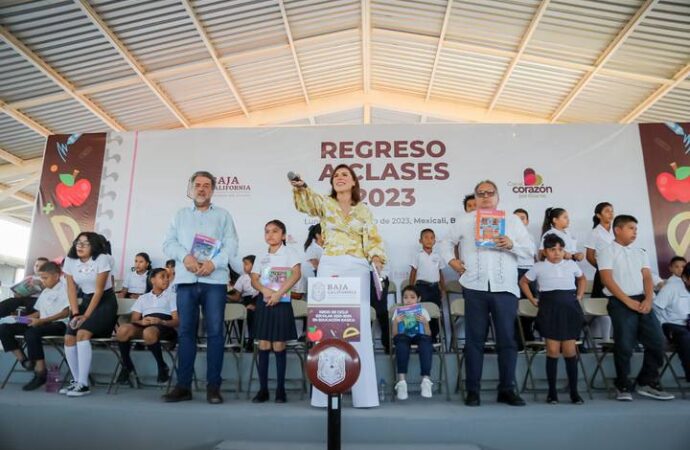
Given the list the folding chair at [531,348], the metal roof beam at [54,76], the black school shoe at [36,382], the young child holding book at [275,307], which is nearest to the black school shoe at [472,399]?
the folding chair at [531,348]

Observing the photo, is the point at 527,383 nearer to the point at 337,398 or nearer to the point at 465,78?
the point at 337,398

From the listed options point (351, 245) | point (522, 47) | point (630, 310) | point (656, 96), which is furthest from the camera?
point (656, 96)

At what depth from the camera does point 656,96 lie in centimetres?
772

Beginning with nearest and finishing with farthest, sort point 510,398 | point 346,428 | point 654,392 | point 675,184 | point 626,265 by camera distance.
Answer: point 346,428, point 510,398, point 654,392, point 626,265, point 675,184

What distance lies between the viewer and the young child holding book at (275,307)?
10.8ft

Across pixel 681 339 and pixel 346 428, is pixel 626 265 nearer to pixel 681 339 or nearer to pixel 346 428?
pixel 681 339

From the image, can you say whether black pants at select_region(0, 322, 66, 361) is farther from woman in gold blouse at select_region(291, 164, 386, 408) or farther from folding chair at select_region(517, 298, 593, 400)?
folding chair at select_region(517, 298, 593, 400)

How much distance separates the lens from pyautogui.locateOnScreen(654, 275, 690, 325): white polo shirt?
12.6 feet

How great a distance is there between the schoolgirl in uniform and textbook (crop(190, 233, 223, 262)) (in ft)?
3.74

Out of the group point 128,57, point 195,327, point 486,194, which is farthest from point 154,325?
point 128,57

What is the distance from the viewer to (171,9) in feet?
20.7

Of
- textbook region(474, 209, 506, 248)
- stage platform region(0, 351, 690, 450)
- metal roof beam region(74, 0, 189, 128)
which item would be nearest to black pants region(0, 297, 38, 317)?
stage platform region(0, 351, 690, 450)

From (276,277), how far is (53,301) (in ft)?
7.58

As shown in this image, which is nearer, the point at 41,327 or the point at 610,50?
the point at 41,327
